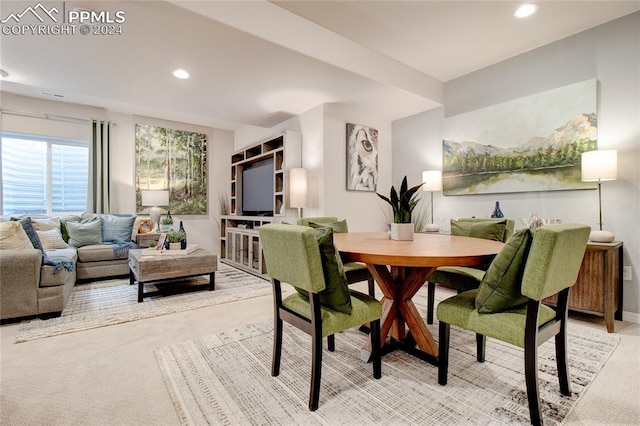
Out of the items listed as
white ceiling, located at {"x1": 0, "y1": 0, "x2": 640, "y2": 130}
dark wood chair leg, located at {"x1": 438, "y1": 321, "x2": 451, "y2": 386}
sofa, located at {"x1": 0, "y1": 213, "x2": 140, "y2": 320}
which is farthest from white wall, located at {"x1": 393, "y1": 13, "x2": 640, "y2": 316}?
sofa, located at {"x1": 0, "y1": 213, "x2": 140, "y2": 320}

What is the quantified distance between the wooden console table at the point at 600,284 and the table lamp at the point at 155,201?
5.37 m

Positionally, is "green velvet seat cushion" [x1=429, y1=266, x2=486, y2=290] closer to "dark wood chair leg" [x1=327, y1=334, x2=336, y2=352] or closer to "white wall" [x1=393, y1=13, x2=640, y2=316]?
"dark wood chair leg" [x1=327, y1=334, x2=336, y2=352]

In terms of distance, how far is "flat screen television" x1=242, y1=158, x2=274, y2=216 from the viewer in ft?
14.8

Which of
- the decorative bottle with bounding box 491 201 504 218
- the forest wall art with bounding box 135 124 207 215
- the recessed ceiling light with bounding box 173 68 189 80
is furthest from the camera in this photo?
the forest wall art with bounding box 135 124 207 215

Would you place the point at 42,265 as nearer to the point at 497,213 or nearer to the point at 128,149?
the point at 128,149

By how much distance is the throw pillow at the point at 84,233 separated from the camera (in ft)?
12.9

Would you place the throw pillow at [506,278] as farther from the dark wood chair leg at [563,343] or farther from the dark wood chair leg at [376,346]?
the dark wood chair leg at [376,346]

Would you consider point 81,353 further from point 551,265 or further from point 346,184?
point 346,184

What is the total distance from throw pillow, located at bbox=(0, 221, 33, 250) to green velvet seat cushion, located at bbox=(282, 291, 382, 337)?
2.59 m

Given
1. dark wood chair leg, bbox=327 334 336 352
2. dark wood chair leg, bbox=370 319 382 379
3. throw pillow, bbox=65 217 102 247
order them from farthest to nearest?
throw pillow, bbox=65 217 102 247 → dark wood chair leg, bbox=327 334 336 352 → dark wood chair leg, bbox=370 319 382 379

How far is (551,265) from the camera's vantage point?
→ 121 cm

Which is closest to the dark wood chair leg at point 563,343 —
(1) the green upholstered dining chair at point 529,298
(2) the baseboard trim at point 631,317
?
(1) the green upholstered dining chair at point 529,298

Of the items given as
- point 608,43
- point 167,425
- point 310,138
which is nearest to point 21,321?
point 167,425

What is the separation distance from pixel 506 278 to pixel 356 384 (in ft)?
3.07
